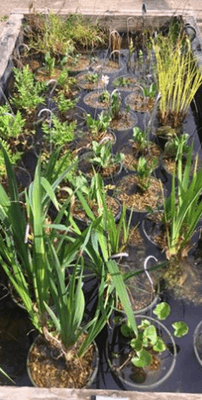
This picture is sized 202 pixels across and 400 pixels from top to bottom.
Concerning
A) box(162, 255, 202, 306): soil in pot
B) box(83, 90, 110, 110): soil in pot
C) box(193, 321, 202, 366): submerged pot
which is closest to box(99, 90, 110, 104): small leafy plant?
box(83, 90, 110, 110): soil in pot

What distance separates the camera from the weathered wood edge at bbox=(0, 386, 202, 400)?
1.39 m

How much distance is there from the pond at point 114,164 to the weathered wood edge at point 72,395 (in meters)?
0.24

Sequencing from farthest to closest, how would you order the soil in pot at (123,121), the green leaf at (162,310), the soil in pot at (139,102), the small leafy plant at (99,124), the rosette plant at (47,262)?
the soil in pot at (139,102) < the soil in pot at (123,121) < the small leafy plant at (99,124) < the green leaf at (162,310) < the rosette plant at (47,262)

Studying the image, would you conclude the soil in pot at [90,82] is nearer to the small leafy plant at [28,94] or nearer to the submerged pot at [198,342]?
the small leafy plant at [28,94]

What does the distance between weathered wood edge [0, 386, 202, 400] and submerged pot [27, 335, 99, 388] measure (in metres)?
0.20

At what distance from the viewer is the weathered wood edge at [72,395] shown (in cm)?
139

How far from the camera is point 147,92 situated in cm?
304

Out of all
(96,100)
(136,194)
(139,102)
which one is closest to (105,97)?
(96,100)

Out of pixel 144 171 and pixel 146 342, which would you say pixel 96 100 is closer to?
pixel 144 171

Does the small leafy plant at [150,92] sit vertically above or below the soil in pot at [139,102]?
above

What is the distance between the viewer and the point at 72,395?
1404mm

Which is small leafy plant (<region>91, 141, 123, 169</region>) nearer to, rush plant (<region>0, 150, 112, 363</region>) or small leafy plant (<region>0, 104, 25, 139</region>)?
small leafy plant (<region>0, 104, 25, 139</region>)

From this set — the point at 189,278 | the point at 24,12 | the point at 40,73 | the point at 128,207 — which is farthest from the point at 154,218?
the point at 24,12

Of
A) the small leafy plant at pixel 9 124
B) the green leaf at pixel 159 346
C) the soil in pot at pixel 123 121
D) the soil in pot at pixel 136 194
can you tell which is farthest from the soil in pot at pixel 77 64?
the green leaf at pixel 159 346
